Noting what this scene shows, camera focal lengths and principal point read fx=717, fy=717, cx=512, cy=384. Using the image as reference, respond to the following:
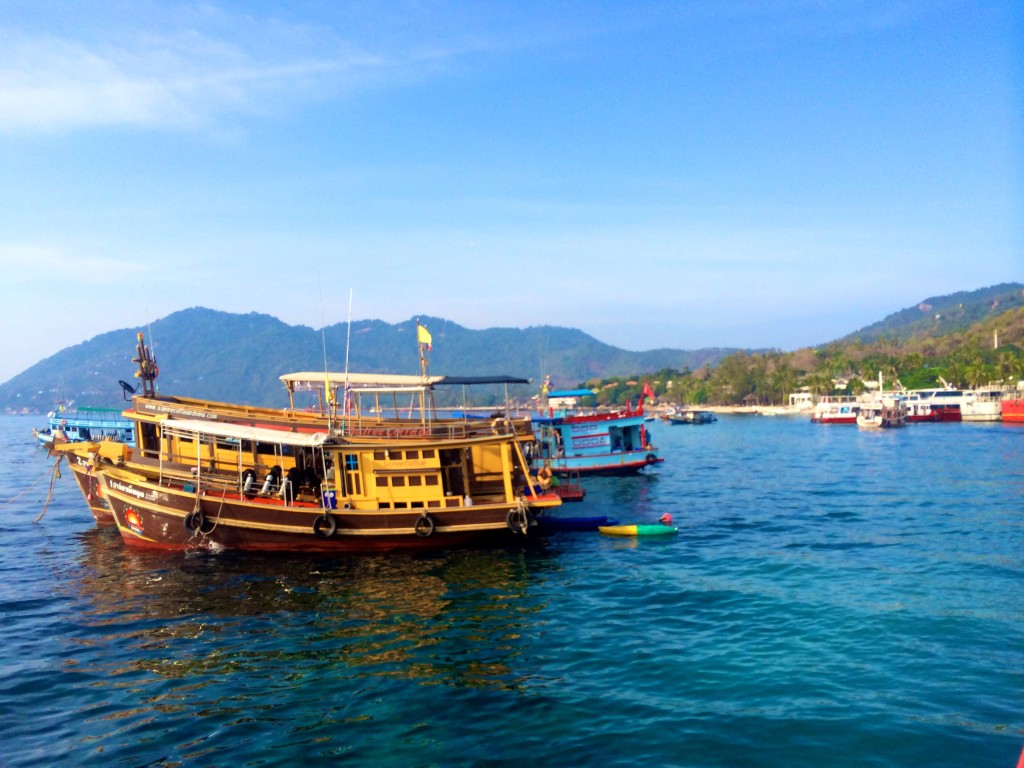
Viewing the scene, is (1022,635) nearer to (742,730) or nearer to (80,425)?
(742,730)

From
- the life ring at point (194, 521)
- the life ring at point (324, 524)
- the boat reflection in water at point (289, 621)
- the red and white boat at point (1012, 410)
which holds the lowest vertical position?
the red and white boat at point (1012, 410)

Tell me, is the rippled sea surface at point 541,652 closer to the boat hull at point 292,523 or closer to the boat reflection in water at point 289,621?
the boat reflection in water at point 289,621

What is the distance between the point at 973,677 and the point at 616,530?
1450 centimetres

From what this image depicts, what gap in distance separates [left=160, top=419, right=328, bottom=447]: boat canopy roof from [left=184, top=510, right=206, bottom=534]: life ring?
8.55ft

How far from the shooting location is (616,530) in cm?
2636

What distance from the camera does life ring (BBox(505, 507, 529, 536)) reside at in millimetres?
23406

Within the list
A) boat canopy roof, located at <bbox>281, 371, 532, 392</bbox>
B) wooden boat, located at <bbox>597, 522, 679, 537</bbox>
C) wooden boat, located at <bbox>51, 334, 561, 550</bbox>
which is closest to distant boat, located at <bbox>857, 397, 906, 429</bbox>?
wooden boat, located at <bbox>597, 522, 679, 537</bbox>

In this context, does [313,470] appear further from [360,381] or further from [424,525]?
[424,525]

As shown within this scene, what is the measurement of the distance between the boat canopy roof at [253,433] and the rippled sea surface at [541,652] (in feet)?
12.4

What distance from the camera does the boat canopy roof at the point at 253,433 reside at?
904 inches

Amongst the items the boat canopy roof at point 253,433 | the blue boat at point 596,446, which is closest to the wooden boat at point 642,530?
the boat canopy roof at point 253,433

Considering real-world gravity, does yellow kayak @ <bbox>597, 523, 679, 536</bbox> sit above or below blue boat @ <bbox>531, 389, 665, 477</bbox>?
below

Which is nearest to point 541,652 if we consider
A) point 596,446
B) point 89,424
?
point 596,446

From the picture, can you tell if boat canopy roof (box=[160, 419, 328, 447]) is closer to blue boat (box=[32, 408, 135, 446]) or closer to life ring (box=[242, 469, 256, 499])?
life ring (box=[242, 469, 256, 499])
